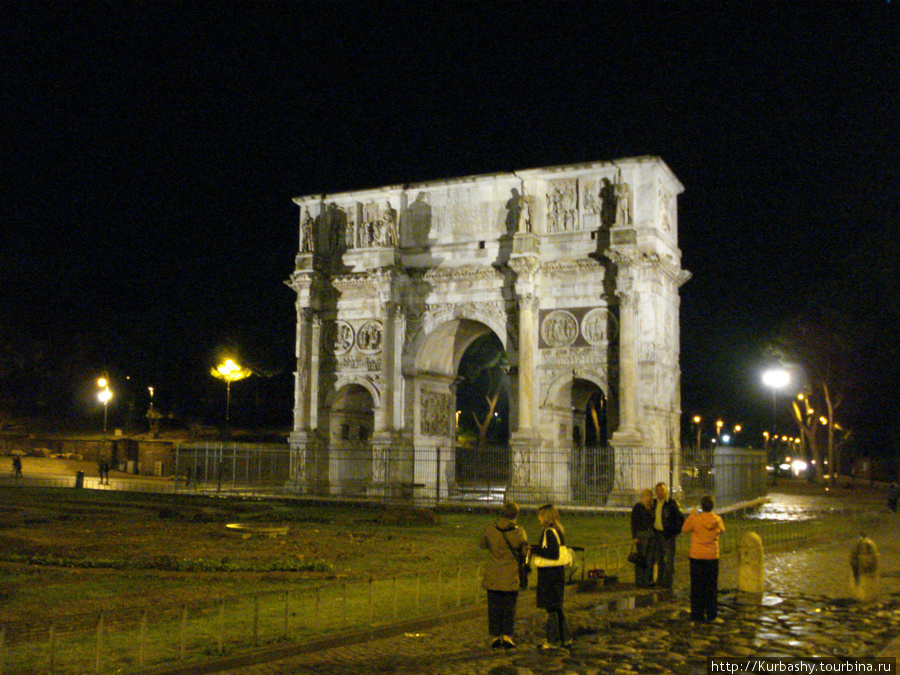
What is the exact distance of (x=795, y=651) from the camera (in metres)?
8.70

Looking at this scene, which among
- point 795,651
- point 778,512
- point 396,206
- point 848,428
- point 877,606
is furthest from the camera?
point 848,428

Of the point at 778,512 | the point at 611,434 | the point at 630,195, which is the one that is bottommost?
the point at 778,512

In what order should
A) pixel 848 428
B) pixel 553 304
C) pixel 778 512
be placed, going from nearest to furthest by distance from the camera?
pixel 778 512
pixel 553 304
pixel 848 428

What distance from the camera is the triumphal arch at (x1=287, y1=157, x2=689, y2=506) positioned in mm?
30281

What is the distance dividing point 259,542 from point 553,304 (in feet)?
55.6

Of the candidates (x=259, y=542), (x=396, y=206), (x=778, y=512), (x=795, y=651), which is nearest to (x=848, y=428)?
(x=778, y=512)

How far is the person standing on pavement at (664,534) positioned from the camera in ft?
40.8

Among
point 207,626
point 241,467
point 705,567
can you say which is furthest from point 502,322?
point 207,626

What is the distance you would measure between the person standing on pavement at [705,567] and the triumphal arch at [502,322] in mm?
17490

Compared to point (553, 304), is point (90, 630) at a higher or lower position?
lower

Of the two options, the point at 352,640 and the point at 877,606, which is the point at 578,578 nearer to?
the point at 877,606

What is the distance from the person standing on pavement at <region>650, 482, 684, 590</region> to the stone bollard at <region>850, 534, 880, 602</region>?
218cm

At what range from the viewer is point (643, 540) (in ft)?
41.1

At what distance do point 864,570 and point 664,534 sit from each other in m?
Answer: 2.49
